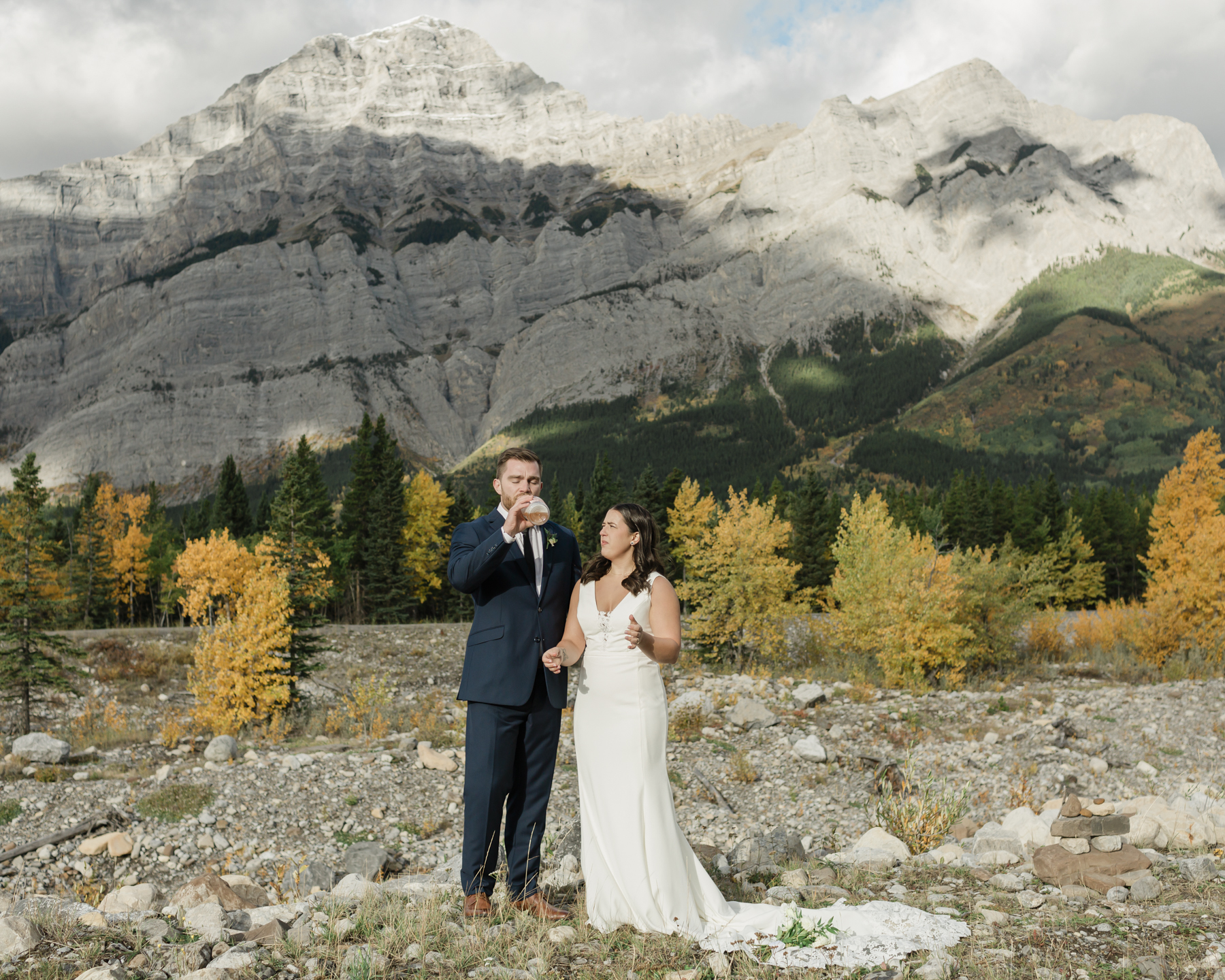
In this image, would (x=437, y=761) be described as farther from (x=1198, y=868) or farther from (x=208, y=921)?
(x=1198, y=868)

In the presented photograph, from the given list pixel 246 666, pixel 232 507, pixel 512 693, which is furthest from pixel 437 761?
pixel 232 507

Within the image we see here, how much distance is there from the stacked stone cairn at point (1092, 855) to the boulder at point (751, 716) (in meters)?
8.24

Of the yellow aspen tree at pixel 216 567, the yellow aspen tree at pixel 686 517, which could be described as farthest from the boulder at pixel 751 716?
the yellow aspen tree at pixel 686 517

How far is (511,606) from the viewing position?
532 cm

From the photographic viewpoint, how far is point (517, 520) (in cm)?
483

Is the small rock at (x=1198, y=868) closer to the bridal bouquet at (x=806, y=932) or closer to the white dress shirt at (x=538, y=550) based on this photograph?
the bridal bouquet at (x=806, y=932)

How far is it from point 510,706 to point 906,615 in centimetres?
1769

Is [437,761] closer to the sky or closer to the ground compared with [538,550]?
closer to the ground

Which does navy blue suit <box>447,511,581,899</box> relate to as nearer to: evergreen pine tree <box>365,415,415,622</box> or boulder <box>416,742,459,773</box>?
boulder <box>416,742,459,773</box>

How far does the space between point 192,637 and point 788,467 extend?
456 ft

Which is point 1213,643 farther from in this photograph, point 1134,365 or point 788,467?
point 1134,365

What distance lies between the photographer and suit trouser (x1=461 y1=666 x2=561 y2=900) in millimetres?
5258

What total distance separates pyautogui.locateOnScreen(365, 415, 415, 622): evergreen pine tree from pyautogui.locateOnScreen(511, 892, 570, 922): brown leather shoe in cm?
3885

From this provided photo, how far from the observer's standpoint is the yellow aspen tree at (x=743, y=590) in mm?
26047
